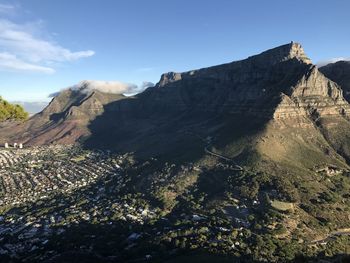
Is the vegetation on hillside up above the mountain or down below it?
above

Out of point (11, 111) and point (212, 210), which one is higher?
point (11, 111)

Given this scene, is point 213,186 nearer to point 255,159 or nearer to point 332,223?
point 255,159

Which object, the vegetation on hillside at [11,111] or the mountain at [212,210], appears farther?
the vegetation on hillside at [11,111]

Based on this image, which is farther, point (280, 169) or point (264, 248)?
point (280, 169)

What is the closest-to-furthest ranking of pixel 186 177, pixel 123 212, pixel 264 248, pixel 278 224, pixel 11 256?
pixel 264 248 < pixel 11 256 < pixel 278 224 < pixel 123 212 < pixel 186 177

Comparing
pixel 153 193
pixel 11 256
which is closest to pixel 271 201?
pixel 153 193

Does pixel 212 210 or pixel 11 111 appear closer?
pixel 11 111

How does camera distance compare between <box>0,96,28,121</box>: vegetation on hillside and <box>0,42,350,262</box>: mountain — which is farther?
<box>0,96,28,121</box>: vegetation on hillside

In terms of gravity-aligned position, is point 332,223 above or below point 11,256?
below
